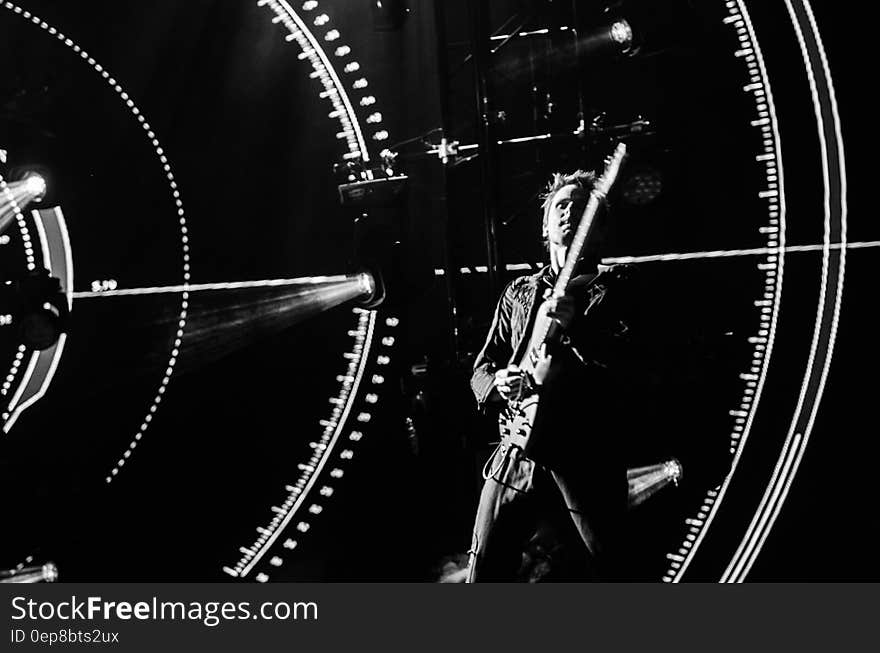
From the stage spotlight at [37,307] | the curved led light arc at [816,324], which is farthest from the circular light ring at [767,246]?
the stage spotlight at [37,307]

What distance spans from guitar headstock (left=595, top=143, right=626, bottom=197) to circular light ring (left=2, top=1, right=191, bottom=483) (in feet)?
3.72

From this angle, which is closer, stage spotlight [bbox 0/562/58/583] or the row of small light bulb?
stage spotlight [bbox 0/562/58/583]

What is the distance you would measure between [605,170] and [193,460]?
4.54ft

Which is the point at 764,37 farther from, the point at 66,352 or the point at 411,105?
the point at 66,352

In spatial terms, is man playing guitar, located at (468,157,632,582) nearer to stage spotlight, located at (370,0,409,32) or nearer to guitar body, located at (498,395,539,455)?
guitar body, located at (498,395,539,455)

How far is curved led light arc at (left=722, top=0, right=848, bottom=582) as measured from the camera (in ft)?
10.6

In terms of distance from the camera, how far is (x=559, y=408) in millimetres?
3123

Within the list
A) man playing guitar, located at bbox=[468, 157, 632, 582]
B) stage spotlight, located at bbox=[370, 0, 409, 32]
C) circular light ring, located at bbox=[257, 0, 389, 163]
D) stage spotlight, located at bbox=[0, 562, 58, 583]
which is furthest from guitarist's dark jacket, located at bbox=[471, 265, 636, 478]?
stage spotlight, located at bbox=[0, 562, 58, 583]

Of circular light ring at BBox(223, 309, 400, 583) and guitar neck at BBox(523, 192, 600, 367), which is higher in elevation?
guitar neck at BBox(523, 192, 600, 367)

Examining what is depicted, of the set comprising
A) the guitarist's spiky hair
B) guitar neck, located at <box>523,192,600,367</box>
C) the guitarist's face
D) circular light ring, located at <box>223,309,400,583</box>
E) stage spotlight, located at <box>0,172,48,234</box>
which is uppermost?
stage spotlight, located at <box>0,172,48,234</box>

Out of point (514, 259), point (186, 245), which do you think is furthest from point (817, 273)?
point (186, 245)

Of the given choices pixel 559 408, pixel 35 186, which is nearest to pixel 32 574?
pixel 35 186

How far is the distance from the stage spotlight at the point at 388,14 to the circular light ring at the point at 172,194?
2.23 feet

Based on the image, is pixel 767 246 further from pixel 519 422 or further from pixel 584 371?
pixel 519 422
